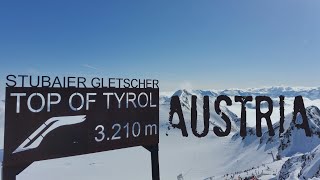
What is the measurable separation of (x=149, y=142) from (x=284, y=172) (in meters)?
46.2

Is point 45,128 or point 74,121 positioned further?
point 74,121

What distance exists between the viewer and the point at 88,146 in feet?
91.5

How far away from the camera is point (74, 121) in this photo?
27.3 meters

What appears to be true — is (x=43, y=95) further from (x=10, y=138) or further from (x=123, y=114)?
(x=123, y=114)

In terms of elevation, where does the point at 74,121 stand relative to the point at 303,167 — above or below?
above

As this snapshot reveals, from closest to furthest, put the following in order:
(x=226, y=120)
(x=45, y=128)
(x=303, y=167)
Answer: (x=45, y=128)
(x=226, y=120)
(x=303, y=167)

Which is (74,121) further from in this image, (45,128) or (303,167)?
(303,167)

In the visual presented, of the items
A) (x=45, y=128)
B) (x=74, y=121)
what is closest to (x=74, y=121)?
(x=74, y=121)

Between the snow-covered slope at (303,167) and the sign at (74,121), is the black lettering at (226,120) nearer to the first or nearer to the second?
the sign at (74,121)

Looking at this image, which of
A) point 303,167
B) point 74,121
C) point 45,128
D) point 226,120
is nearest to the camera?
point 45,128

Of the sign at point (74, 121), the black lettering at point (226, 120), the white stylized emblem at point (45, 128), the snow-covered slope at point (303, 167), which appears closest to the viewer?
the sign at point (74, 121)

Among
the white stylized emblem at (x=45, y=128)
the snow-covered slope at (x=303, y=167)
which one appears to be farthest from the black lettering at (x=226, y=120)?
the snow-covered slope at (x=303, y=167)

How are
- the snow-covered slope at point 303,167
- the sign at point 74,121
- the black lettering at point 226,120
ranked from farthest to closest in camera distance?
the snow-covered slope at point 303,167 → the black lettering at point 226,120 → the sign at point 74,121

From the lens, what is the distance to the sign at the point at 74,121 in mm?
24375
